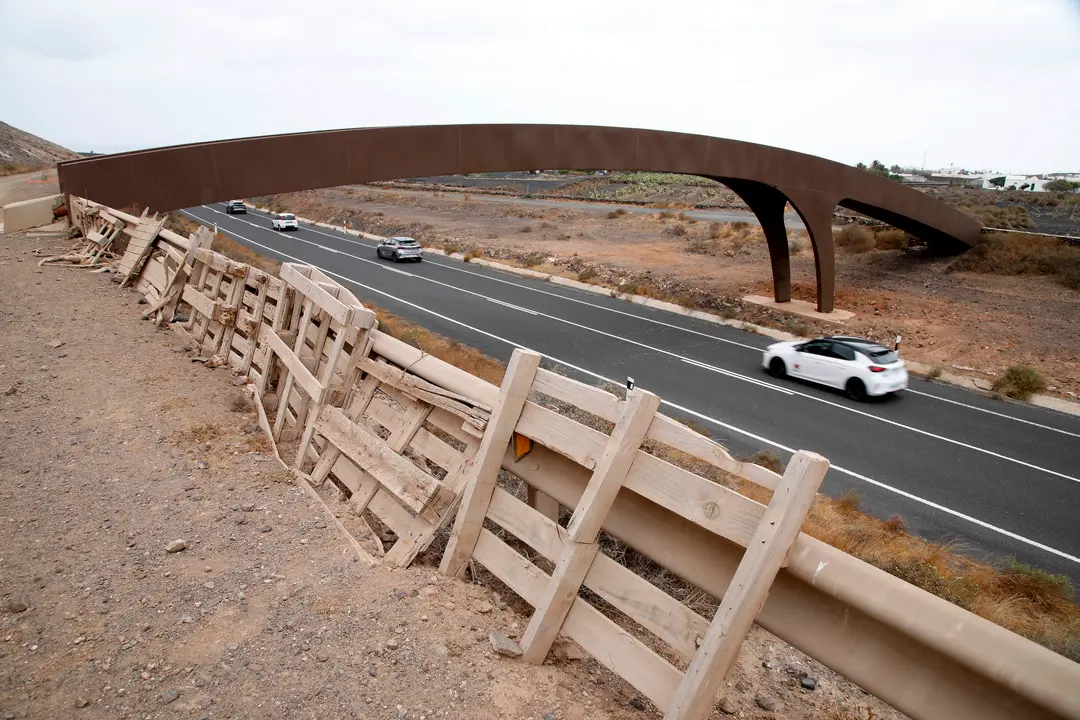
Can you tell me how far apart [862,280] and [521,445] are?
3021cm

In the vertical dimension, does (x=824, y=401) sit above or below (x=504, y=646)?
below

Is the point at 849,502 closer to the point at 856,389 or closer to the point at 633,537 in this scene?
the point at 856,389

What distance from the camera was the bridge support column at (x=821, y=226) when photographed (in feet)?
77.0

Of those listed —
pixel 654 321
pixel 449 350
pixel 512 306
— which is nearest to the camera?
pixel 449 350

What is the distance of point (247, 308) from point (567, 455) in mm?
7328

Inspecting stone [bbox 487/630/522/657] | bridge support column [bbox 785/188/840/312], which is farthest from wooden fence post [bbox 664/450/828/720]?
bridge support column [bbox 785/188/840/312]

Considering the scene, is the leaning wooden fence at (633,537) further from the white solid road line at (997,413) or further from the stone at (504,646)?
the white solid road line at (997,413)

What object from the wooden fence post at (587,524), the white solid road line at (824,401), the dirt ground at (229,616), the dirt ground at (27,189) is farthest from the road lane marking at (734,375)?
the dirt ground at (27,189)

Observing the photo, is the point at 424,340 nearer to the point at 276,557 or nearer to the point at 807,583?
the point at 276,557

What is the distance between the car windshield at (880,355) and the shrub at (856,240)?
884 inches

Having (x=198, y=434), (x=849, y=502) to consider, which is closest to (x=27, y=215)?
(x=198, y=434)

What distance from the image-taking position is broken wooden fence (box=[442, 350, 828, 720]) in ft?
10.7

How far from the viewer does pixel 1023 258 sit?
28547mm

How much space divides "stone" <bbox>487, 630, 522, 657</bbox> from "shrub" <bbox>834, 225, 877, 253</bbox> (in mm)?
37411
